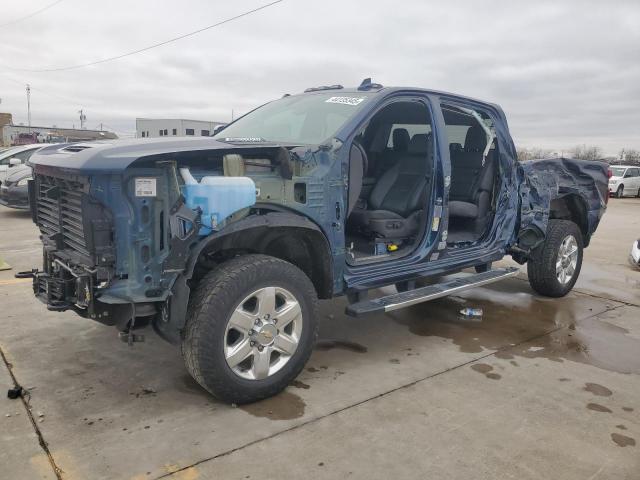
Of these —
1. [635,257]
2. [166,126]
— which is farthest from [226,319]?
[166,126]

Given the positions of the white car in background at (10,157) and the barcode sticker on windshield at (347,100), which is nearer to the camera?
the barcode sticker on windshield at (347,100)

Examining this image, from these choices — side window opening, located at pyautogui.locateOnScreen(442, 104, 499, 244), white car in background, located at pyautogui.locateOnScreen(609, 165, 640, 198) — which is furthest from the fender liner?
white car in background, located at pyautogui.locateOnScreen(609, 165, 640, 198)

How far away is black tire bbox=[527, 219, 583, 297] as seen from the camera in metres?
5.71

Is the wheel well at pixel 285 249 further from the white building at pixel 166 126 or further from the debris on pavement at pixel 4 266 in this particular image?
the white building at pixel 166 126

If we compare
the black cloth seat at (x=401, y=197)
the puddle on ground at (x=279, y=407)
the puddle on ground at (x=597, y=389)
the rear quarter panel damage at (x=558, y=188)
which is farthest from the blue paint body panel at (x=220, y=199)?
the puddle on ground at (x=597, y=389)

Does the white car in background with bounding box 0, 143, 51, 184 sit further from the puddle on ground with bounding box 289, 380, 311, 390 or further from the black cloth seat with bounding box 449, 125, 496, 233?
the puddle on ground with bounding box 289, 380, 311, 390

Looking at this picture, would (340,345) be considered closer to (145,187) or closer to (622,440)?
(622,440)

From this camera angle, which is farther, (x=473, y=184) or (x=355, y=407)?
(x=473, y=184)

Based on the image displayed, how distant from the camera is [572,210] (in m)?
6.24

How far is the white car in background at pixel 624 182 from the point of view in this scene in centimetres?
2494

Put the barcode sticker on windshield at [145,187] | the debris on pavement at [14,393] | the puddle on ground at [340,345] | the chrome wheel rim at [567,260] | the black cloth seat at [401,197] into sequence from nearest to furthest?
the barcode sticker on windshield at [145,187]
the debris on pavement at [14,393]
the puddle on ground at [340,345]
the black cloth seat at [401,197]
the chrome wheel rim at [567,260]

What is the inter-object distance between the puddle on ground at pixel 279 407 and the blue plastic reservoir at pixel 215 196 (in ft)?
3.53

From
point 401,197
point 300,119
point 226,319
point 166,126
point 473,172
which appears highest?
point 166,126

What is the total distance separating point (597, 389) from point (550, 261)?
7.73ft
